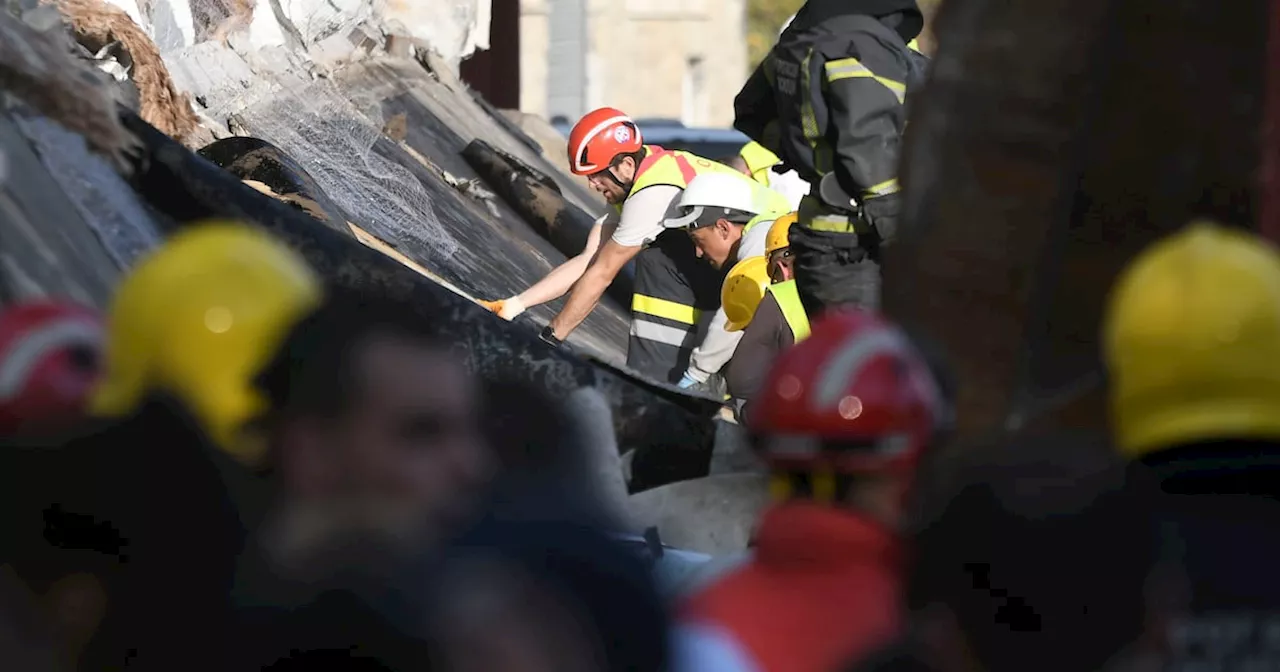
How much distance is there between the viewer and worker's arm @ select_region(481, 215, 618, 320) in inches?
258

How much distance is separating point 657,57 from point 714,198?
2244 centimetres

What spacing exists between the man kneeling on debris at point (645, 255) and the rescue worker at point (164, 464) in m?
4.34

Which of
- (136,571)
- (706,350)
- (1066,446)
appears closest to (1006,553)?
(1066,446)

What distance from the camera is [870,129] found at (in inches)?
223

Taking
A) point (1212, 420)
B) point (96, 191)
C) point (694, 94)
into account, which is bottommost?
point (694, 94)

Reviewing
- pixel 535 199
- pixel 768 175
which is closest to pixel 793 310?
pixel 768 175

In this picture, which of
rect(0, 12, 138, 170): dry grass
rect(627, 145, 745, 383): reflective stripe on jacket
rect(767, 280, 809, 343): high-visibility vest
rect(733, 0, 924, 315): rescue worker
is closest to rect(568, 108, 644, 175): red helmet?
rect(627, 145, 745, 383): reflective stripe on jacket

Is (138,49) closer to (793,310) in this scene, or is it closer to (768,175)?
(793,310)

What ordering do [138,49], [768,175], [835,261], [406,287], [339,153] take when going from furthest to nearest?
[768,175] < [339,153] < [138,49] < [835,261] < [406,287]

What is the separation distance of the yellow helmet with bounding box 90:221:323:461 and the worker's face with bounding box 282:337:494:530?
13cm

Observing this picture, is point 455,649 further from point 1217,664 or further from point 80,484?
point 1217,664

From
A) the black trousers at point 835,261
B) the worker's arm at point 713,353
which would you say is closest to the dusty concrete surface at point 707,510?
the black trousers at point 835,261

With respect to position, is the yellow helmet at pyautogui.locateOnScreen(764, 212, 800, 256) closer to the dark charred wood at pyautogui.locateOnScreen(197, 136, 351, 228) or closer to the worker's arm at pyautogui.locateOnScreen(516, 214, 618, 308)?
the worker's arm at pyautogui.locateOnScreen(516, 214, 618, 308)

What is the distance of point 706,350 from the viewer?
21.9 ft
